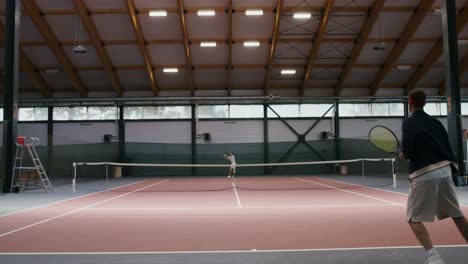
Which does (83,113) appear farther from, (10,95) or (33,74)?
(10,95)

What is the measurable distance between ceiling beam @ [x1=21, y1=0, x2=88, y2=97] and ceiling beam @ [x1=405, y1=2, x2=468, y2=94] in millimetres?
22417

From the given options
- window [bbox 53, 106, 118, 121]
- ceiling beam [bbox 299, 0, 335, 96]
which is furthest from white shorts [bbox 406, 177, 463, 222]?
window [bbox 53, 106, 118, 121]

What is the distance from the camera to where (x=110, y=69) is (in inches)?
1003

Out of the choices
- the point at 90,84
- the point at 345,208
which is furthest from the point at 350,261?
the point at 90,84

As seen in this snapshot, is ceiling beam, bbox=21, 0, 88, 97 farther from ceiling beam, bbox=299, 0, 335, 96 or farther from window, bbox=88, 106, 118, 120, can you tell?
ceiling beam, bbox=299, 0, 335, 96

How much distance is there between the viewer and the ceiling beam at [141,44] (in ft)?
69.9

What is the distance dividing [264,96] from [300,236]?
22354 millimetres

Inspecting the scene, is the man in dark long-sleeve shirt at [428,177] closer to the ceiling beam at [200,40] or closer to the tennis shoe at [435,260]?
the tennis shoe at [435,260]

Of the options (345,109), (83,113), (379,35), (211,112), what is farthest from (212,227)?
(83,113)

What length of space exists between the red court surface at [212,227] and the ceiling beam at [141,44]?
13.9 metres

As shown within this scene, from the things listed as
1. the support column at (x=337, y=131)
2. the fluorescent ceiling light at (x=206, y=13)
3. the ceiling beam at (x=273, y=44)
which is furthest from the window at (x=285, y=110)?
the fluorescent ceiling light at (x=206, y=13)

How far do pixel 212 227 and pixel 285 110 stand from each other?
22.9m

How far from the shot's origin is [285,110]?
94.9 ft

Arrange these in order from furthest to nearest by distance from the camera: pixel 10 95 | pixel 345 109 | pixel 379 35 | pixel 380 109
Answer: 1. pixel 380 109
2. pixel 345 109
3. pixel 379 35
4. pixel 10 95
